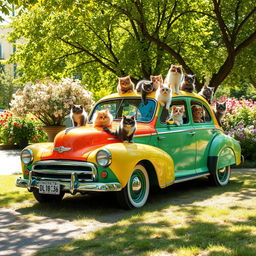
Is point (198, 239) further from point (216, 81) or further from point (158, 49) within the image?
point (158, 49)

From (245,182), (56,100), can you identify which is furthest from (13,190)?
(56,100)

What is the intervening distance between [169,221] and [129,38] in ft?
47.5

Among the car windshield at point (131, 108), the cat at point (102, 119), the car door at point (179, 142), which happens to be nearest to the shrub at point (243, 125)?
the car door at point (179, 142)

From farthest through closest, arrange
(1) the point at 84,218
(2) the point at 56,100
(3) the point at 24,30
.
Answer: (3) the point at 24,30 < (2) the point at 56,100 < (1) the point at 84,218

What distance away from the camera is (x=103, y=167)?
5.93 m

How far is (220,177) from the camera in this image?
338 inches

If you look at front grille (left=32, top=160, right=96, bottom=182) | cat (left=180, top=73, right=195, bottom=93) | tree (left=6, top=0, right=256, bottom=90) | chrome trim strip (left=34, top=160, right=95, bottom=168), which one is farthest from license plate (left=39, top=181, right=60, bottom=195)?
tree (left=6, top=0, right=256, bottom=90)

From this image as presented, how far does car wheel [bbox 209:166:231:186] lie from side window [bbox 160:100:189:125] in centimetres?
132

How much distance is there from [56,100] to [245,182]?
28.9 ft

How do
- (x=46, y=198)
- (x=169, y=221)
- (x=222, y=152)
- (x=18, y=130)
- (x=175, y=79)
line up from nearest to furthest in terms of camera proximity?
(x=169, y=221)
(x=46, y=198)
(x=175, y=79)
(x=222, y=152)
(x=18, y=130)

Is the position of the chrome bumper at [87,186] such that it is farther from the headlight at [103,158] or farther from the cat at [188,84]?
the cat at [188,84]

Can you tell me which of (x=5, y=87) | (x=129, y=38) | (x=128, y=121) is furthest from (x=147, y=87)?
(x=5, y=87)

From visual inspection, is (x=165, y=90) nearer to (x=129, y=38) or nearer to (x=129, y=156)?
(x=129, y=156)

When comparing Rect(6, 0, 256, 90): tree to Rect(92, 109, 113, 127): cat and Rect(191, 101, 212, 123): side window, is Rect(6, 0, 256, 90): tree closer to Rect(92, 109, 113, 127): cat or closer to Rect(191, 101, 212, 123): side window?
Rect(191, 101, 212, 123): side window
